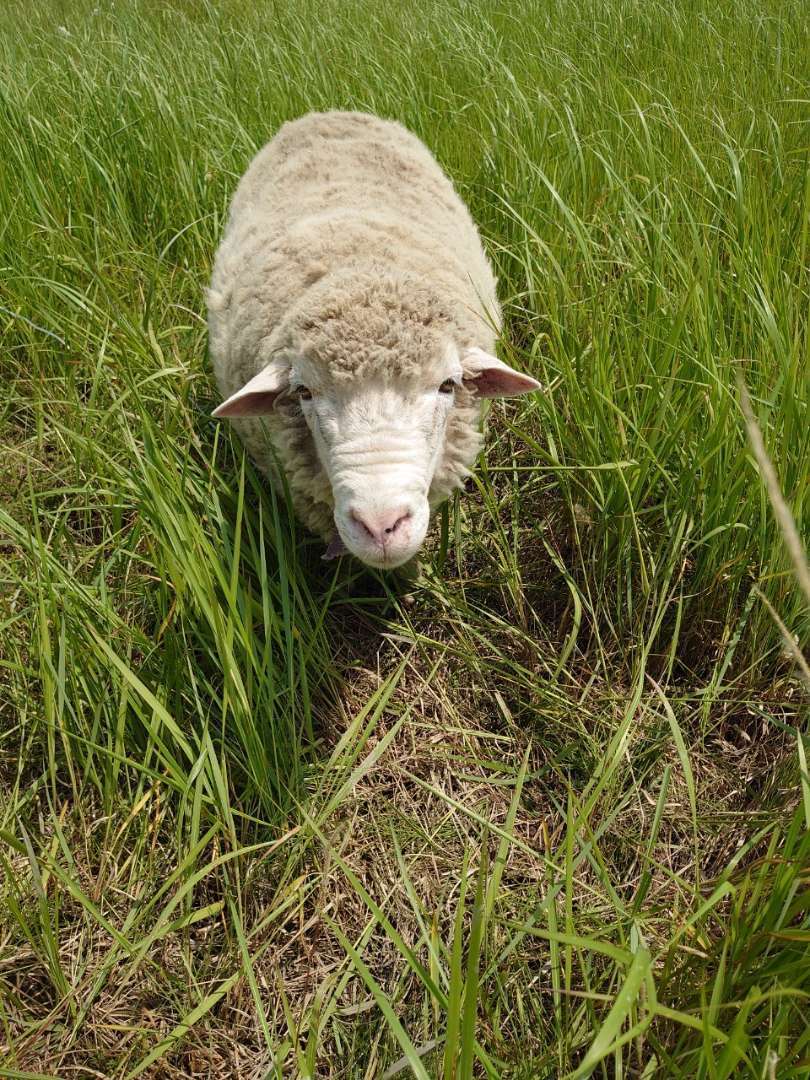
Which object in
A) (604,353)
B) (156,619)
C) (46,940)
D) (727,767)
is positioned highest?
(604,353)

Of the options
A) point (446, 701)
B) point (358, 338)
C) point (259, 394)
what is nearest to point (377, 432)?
point (358, 338)

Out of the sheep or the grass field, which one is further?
the sheep

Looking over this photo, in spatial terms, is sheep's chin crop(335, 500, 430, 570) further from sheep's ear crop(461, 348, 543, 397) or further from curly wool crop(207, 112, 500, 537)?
sheep's ear crop(461, 348, 543, 397)

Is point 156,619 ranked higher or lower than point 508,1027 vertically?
higher

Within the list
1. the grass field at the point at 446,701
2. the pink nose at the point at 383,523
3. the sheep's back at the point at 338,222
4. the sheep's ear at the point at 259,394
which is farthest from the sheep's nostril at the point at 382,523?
the sheep's back at the point at 338,222

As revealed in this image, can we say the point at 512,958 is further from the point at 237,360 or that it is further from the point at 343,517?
the point at 237,360

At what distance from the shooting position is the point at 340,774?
1985 millimetres

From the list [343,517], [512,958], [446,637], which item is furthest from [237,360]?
[512,958]

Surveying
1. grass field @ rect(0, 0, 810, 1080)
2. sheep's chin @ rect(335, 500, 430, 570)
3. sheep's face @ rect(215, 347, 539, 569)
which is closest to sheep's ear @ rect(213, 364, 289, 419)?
sheep's face @ rect(215, 347, 539, 569)

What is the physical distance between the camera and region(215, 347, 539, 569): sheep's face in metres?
1.82

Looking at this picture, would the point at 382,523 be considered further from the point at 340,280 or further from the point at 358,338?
the point at 340,280

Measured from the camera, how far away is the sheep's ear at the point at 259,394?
2.10 meters

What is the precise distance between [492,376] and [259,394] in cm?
64

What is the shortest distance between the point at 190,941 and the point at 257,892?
0.17m
